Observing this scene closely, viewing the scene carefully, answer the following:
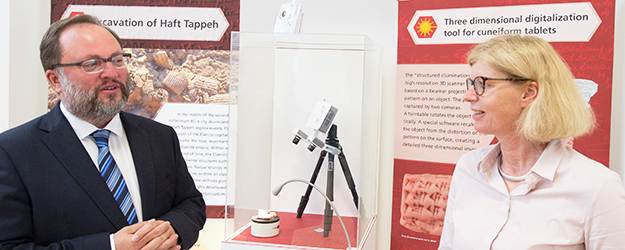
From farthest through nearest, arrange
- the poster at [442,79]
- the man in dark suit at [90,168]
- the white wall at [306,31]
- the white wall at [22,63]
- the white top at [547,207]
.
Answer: the white wall at [22,63] → the white wall at [306,31] → the poster at [442,79] → the man in dark suit at [90,168] → the white top at [547,207]

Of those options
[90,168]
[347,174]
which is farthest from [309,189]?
[90,168]

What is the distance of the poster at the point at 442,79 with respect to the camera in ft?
7.46

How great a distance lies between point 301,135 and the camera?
92.3 inches

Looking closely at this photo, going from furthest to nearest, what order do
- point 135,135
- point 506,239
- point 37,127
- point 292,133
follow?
1. point 292,133
2. point 135,135
3. point 37,127
4. point 506,239

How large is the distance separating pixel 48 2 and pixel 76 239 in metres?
2.48

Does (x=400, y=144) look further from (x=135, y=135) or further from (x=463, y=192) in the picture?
(x=135, y=135)

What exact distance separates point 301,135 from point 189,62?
1201 mm

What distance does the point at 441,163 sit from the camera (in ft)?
8.59

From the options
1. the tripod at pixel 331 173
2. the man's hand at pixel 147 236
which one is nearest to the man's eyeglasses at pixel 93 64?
the man's hand at pixel 147 236

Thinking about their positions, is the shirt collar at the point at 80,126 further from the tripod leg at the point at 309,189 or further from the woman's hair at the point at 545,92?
the woman's hair at the point at 545,92

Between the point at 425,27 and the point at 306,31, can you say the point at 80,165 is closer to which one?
the point at 306,31

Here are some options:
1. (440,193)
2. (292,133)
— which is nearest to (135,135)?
(292,133)

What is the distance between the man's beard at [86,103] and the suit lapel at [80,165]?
0.08m

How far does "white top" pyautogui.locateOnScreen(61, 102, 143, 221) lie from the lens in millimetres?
1558
